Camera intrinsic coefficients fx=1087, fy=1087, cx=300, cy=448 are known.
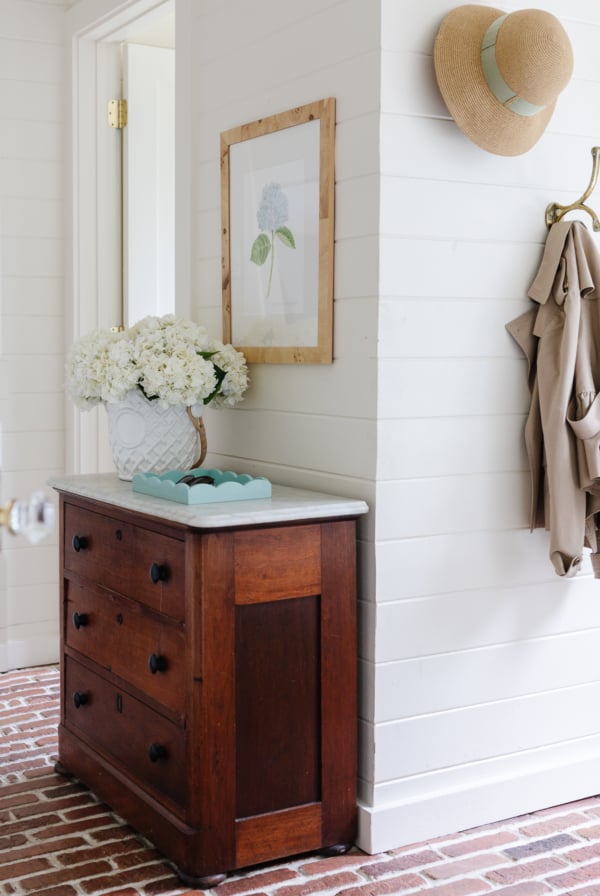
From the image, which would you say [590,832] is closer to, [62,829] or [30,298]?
[62,829]

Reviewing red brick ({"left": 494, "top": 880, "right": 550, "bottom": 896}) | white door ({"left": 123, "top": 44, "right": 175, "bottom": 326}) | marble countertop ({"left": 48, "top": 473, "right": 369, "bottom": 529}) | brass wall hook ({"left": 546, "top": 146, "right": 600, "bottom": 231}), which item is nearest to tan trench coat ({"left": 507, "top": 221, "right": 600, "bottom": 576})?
brass wall hook ({"left": 546, "top": 146, "right": 600, "bottom": 231})

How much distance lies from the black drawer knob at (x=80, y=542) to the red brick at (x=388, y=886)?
1.12 m

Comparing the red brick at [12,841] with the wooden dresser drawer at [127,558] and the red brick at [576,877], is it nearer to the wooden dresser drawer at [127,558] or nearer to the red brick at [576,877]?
the wooden dresser drawer at [127,558]

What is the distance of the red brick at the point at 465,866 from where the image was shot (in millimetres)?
2438

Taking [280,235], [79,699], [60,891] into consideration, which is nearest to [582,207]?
[280,235]

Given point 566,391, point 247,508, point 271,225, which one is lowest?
point 247,508

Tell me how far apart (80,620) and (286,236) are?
1163 mm

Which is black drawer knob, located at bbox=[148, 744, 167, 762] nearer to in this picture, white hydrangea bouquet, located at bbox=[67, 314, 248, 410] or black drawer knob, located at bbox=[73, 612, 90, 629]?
black drawer knob, located at bbox=[73, 612, 90, 629]

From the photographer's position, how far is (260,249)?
9.48ft

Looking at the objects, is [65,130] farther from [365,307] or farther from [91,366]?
[365,307]

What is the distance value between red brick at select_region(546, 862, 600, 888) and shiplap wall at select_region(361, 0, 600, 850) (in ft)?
1.02

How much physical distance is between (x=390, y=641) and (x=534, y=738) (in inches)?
21.6

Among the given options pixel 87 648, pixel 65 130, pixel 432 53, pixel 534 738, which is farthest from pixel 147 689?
pixel 65 130

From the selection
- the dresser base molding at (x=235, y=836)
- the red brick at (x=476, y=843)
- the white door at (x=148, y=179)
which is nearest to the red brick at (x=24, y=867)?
the dresser base molding at (x=235, y=836)
